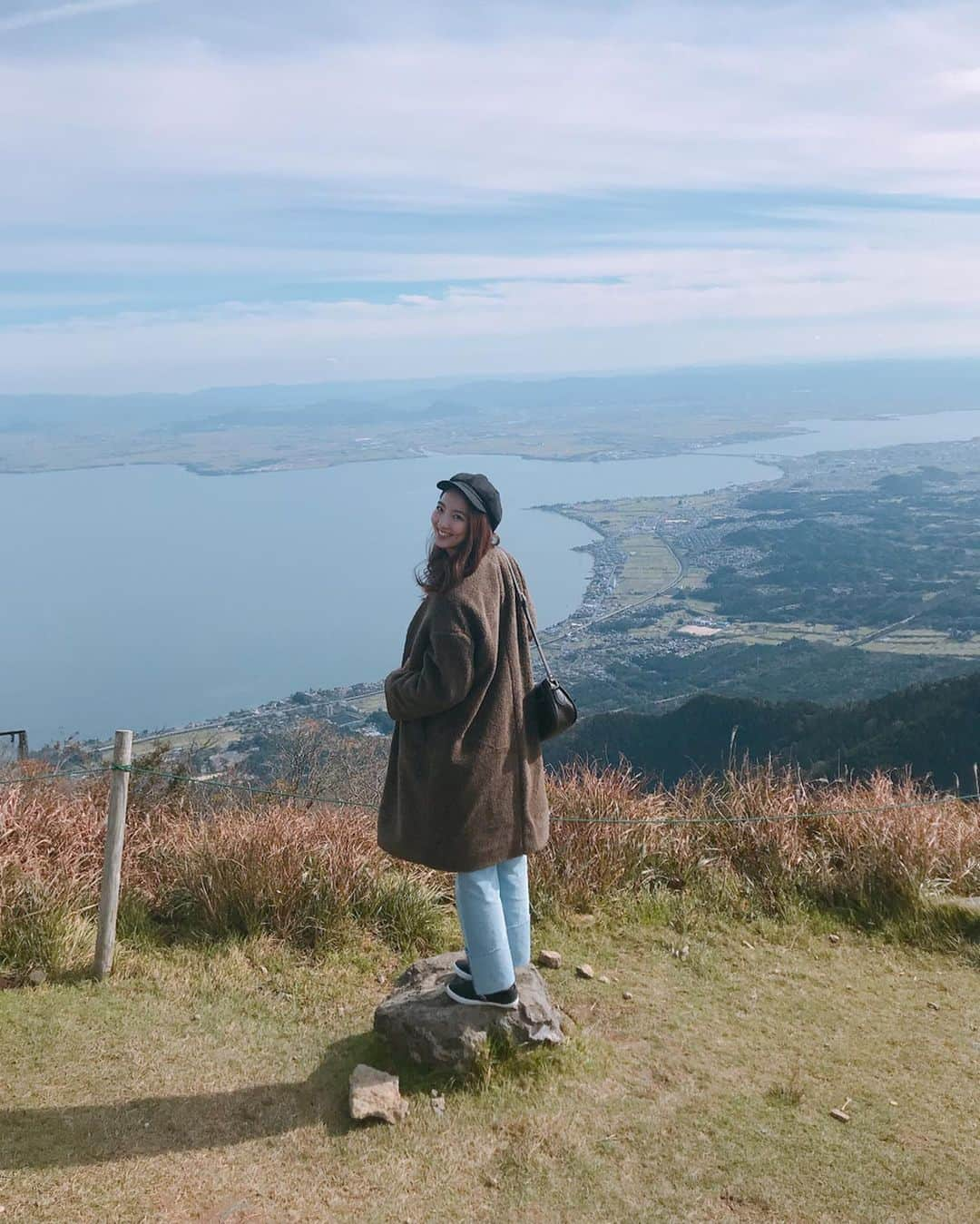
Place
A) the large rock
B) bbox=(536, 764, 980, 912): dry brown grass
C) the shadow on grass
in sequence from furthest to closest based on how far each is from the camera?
bbox=(536, 764, 980, 912): dry brown grass
the large rock
the shadow on grass

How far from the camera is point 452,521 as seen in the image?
313 cm

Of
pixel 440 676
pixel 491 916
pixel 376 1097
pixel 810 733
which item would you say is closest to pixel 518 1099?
pixel 376 1097

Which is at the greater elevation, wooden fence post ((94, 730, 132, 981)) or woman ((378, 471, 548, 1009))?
woman ((378, 471, 548, 1009))

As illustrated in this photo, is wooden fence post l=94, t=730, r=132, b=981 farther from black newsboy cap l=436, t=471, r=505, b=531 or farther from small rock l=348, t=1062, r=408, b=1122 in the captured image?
black newsboy cap l=436, t=471, r=505, b=531

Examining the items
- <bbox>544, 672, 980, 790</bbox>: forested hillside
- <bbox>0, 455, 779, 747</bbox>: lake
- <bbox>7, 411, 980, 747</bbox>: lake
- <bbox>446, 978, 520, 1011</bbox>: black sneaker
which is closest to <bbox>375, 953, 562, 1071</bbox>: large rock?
<bbox>446, 978, 520, 1011</bbox>: black sneaker

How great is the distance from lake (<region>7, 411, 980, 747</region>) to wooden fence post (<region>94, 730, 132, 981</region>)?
161 ft

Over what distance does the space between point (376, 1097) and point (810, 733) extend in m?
17.6

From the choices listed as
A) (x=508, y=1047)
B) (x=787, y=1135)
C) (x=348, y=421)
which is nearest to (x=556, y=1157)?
(x=508, y=1047)

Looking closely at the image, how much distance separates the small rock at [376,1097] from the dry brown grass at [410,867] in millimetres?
1190

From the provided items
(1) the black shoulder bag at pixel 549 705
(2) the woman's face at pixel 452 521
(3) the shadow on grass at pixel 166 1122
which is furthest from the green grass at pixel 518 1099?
(2) the woman's face at pixel 452 521

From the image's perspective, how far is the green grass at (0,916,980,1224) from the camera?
9.55ft

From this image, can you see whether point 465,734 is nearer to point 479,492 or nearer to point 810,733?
point 479,492

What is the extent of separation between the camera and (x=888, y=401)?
198625 millimetres

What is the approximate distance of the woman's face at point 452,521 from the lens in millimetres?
3135
